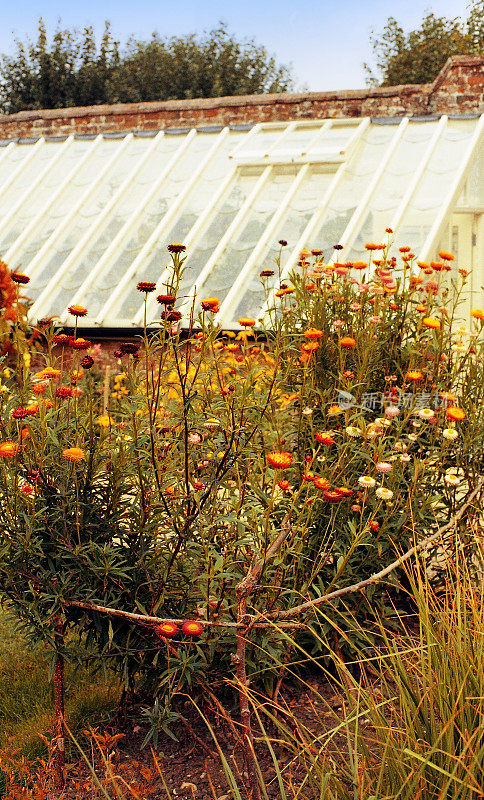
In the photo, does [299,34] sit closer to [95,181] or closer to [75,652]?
[95,181]

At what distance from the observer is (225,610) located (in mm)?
2668

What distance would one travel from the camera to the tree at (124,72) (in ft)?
76.9

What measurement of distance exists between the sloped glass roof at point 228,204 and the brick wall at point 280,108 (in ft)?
2.92

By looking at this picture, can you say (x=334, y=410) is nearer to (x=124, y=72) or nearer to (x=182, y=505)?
(x=182, y=505)

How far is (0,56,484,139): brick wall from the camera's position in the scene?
10.2 meters

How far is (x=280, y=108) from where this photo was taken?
443 inches

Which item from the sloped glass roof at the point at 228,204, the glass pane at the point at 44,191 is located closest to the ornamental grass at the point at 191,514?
the sloped glass roof at the point at 228,204

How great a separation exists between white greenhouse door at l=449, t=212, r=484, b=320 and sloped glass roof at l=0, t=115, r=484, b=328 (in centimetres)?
19

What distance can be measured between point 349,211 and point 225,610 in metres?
6.11

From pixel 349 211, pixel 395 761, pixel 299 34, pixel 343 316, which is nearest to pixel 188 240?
pixel 349 211

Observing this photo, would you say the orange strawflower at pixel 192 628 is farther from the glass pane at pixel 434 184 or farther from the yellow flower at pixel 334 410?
the glass pane at pixel 434 184

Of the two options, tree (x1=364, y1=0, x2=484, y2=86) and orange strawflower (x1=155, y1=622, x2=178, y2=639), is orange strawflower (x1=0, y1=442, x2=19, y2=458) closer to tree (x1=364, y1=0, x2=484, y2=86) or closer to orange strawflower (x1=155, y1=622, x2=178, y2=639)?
orange strawflower (x1=155, y1=622, x2=178, y2=639)

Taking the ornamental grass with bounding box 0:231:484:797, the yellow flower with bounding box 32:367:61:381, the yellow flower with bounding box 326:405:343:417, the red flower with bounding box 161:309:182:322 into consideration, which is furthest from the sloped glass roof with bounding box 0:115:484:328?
the red flower with bounding box 161:309:182:322

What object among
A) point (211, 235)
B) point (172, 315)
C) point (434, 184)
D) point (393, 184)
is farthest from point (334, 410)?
point (393, 184)
